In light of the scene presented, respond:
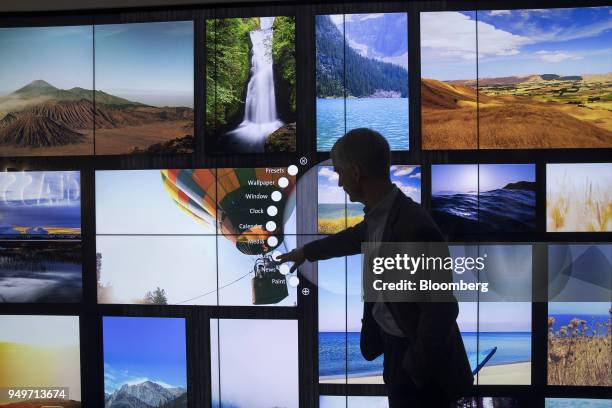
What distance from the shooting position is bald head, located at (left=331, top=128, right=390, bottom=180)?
7.85 ft

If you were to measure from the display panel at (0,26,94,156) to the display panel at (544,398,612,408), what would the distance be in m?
2.63

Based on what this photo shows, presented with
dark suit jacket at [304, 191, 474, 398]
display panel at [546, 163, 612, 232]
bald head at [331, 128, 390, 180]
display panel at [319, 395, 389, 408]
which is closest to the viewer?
dark suit jacket at [304, 191, 474, 398]

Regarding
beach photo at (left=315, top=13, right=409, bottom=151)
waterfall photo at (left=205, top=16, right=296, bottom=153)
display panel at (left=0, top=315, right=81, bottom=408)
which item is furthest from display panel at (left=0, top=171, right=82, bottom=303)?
beach photo at (left=315, top=13, right=409, bottom=151)

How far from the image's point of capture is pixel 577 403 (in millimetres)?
2707

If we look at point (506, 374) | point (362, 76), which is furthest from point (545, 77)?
point (506, 374)

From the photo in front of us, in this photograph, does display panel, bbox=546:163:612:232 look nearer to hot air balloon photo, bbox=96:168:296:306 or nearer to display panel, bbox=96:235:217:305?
hot air balloon photo, bbox=96:168:296:306

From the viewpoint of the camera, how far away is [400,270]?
2572 millimetres

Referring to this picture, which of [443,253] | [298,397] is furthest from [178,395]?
[443,253]

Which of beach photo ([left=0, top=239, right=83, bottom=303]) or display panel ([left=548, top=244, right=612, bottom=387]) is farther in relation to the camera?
beach photo ([left=0, top=239, right=83, bottom=303])

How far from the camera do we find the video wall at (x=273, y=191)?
2676 mm

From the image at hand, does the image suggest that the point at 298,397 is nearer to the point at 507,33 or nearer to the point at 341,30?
the point at 341,30

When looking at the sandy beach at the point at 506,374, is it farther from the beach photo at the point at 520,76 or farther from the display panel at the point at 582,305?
the beach photo at the point at 520,76

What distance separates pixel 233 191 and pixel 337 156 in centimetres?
58

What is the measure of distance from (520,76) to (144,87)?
1.86 metres
